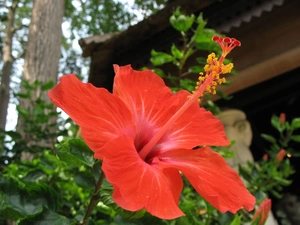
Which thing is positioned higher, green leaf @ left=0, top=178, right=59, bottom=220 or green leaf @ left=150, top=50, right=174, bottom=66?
green leaf @ left=150, top=50, right=174, bottom=66

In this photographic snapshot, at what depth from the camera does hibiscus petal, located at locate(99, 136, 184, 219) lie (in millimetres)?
523

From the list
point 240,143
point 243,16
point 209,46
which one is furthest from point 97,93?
point 240,143

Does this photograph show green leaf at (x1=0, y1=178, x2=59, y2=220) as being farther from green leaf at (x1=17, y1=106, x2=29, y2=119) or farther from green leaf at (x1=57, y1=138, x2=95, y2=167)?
green leaf at (x1=17, y1=106, x2=29, y2=119)

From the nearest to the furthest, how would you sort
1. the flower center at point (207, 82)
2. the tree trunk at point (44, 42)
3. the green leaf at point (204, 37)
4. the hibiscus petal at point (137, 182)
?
1. the hibiscus petal at point (137, 182)
2. the flower center at point (207, 82)
3. the green leaf at point (204, 37)
4. the tree trunk at point (44, 42)

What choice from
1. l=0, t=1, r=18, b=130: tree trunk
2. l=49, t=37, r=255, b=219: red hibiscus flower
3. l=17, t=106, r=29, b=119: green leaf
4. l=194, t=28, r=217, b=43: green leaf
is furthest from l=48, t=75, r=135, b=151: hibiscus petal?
l=0, t=1, r=18, b=130: tree trunk

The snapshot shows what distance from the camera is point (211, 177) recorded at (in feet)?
2.10

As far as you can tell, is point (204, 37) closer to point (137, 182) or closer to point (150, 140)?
point (150, 140)

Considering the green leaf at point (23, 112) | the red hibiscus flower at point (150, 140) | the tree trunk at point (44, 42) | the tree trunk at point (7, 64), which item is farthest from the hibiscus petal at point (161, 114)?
the tree trunk at point (7, 64)

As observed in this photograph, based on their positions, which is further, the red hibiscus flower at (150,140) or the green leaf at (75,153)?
the green leaf at (75,153)

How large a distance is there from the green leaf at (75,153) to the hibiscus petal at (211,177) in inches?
4.8

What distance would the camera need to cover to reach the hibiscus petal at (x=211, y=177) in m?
0.60

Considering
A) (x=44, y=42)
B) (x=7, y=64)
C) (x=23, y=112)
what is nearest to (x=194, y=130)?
(x=23, y=112)

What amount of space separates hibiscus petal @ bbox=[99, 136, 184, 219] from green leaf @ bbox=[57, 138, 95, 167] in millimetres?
131

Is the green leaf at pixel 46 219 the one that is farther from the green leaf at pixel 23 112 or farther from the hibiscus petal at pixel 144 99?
the green leaf at pixel 23 112
